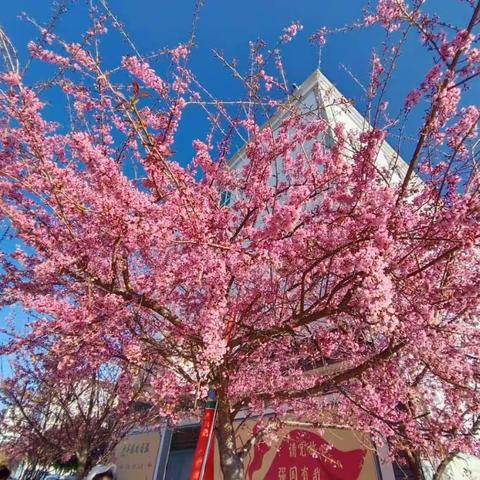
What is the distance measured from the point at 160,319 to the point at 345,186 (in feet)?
10.6

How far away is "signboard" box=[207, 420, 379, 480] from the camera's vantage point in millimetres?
7191

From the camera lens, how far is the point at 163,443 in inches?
492

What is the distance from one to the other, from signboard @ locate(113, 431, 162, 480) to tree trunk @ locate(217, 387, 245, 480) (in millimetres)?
9421

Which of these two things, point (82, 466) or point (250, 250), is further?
point (82, 466)

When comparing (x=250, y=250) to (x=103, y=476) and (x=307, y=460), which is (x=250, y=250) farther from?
(x=307, y=460)

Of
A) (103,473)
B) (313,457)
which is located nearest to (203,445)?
(103,473)

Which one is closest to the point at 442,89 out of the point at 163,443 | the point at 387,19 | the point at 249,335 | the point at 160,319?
the point at 387,19

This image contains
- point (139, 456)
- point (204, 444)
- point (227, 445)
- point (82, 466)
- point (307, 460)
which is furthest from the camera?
point (139, 456)

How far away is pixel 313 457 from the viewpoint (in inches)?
316

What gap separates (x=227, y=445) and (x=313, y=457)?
458cm

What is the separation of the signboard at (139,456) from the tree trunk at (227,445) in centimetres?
942

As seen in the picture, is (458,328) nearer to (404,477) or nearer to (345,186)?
(345,186)

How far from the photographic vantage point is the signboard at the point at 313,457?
7.19 meters

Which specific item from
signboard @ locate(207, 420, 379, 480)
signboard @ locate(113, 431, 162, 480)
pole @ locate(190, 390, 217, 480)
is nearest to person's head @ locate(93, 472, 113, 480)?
pole @ locate(190, 390, 217, 480)
